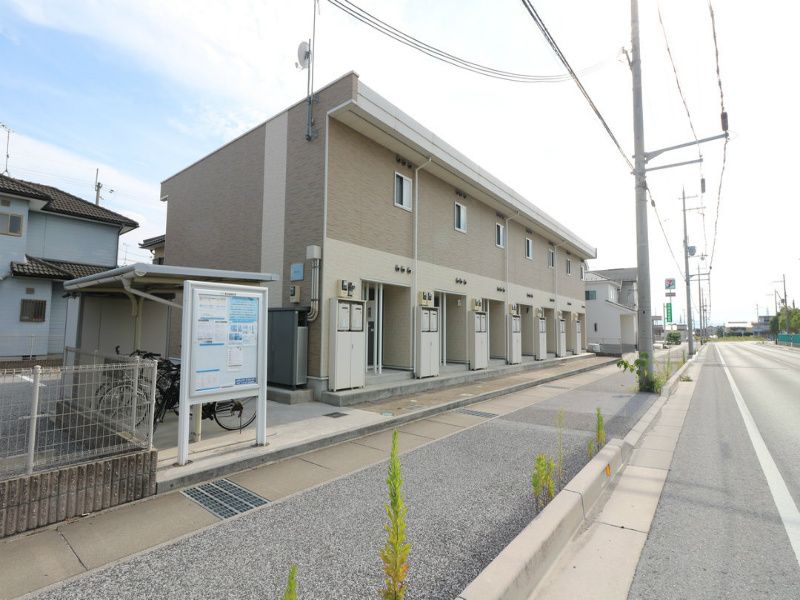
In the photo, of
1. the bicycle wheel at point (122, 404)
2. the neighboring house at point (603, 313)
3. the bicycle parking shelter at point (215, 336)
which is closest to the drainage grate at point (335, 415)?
the bicycle parking shelter at point (215, 336)

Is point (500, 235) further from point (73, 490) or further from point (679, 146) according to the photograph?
point (73, 490)

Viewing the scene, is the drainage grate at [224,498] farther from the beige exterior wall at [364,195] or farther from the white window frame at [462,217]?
the white window frame at [462,217]

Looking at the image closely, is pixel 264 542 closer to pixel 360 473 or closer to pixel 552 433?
pixel 360 473

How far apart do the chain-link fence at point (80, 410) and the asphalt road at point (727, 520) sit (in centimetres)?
473

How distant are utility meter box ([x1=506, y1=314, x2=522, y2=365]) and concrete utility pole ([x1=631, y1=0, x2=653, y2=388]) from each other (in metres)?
5.15

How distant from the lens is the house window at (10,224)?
15.8 m

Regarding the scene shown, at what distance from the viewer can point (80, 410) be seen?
4207mm

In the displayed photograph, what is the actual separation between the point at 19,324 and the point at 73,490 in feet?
56.1

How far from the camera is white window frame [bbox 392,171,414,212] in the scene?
36.3ft

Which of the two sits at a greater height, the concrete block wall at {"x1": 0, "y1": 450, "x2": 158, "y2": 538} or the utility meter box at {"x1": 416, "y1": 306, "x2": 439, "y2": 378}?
the utility meter box at {"x1": 416, "y1": 306, "x2": 439, "y2": 378}

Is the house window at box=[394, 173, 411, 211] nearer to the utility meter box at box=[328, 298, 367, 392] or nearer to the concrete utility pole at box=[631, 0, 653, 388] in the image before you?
the utility meter box at box=[328, 298, 367, 392]

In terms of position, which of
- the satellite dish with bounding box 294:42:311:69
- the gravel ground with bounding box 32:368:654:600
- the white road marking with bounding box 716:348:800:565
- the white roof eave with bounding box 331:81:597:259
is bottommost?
the white road marking with bounding box 716:348:800:565

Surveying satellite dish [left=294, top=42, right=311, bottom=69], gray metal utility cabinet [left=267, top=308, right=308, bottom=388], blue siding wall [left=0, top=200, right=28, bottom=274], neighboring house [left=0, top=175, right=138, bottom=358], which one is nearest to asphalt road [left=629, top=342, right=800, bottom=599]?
gray metal utility cabinet [left=267, top=308, right=308, bottom=388]

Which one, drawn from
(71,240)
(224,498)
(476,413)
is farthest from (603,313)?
(71,240)
